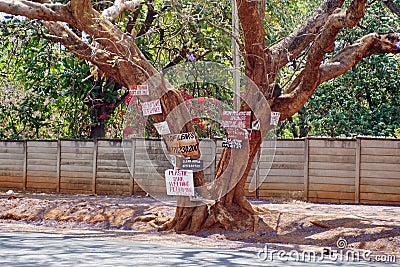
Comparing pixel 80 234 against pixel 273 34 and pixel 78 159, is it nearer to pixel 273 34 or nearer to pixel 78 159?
pixel 78 159

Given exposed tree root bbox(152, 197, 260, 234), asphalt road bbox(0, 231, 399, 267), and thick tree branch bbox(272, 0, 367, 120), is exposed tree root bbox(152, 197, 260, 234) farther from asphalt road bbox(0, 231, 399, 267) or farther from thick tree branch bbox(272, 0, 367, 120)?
thick tree branch bbox(272, 0, 367, 120)

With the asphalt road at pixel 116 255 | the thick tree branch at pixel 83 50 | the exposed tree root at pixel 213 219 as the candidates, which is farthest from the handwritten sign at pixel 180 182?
the thick tree branch at pixel 83 50

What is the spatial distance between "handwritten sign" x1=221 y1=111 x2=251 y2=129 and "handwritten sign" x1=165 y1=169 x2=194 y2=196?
107cm

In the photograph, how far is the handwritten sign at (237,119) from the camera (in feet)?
36.4

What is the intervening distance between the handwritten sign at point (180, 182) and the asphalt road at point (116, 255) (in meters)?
1.60

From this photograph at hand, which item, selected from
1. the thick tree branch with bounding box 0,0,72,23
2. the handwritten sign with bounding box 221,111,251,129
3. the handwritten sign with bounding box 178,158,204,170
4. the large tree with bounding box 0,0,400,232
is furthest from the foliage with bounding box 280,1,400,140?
the thick tree branch with bounding box 0,0,72,23

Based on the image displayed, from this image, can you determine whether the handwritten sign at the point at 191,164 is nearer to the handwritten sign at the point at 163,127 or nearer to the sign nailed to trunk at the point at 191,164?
the sign nailed to trunk at the point at 191,164

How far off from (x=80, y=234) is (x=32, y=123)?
9.71 meters

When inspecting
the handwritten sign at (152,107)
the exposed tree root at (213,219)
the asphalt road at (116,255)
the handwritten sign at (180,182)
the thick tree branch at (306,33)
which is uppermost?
the thick tree branch at (306,33)

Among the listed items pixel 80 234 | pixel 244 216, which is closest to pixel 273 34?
pixel 244 216

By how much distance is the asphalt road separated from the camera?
7621 mm

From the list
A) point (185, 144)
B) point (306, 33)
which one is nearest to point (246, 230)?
point (185, 144)

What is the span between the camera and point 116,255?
26.9 ft

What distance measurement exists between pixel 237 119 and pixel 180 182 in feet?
4.76
